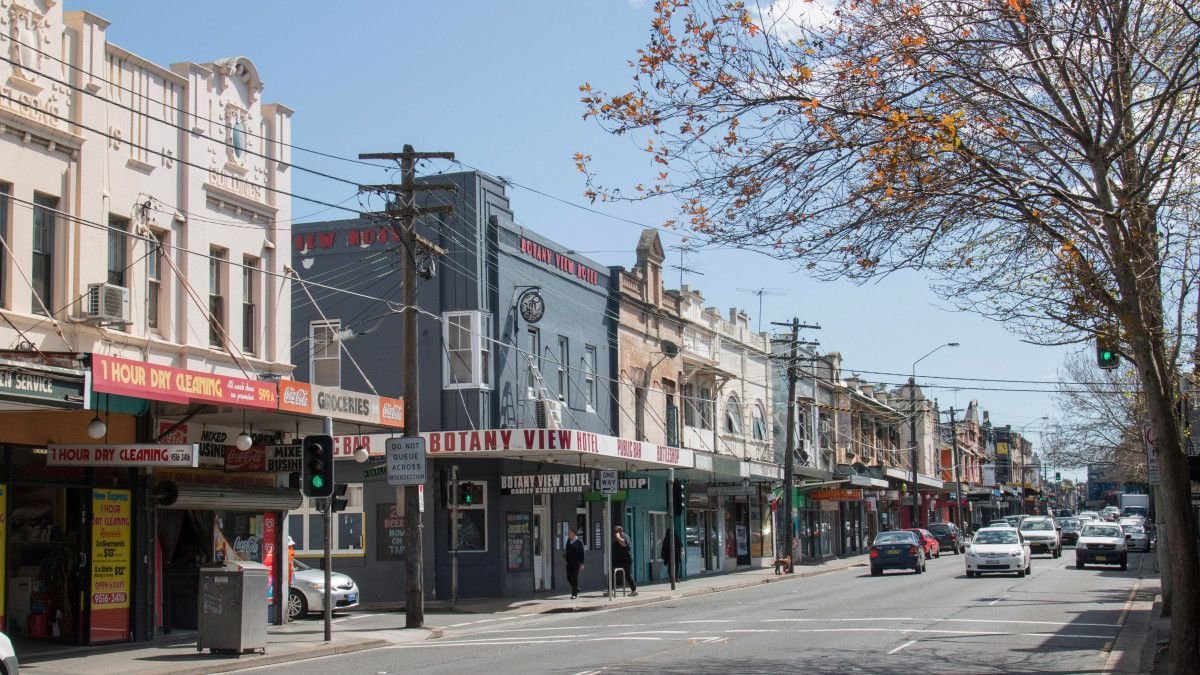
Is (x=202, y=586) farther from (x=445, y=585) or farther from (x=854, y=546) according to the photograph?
(x=854, y=546)

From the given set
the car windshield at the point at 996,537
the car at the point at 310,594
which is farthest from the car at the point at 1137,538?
the car at the point at 310,594

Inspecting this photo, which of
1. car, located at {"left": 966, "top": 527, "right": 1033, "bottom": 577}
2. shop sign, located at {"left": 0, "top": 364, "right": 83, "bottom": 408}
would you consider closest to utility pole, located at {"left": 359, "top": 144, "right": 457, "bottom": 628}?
shop sign, located at {"left": 0, "top": 364, "right": 83, "bottom": 408}

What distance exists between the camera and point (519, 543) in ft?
114

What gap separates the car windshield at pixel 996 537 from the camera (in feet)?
130

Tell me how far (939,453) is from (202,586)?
293 feet

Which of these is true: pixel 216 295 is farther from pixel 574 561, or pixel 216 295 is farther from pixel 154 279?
pixel 574 561

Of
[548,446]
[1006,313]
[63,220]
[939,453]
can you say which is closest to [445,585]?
[548,446]

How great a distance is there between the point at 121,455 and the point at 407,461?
5.62m

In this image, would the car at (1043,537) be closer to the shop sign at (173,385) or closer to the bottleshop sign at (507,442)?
the bottleshop sign at (507,442)

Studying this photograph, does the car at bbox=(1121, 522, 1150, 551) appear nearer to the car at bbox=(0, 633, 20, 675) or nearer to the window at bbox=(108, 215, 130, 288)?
the window at bbox=(108, 215, 130, 288)

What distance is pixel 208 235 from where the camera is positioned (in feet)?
76.8

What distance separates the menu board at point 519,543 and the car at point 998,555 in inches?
520

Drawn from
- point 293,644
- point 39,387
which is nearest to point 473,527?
point 293,644

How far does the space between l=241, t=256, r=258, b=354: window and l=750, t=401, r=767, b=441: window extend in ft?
104
